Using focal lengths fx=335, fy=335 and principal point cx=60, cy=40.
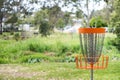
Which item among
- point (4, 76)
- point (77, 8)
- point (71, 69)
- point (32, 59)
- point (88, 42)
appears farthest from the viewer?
point (77, 8)

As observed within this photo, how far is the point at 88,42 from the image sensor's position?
4.89 m

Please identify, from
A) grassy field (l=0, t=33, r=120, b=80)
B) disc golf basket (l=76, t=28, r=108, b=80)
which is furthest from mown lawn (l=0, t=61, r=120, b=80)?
disc golf basket (l=76, t=28, r=108, b=80)

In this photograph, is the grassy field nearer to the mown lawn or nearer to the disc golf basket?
the mown lawn

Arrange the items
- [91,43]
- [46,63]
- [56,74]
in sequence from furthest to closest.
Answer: [46,63] < [56,74] < [91,43]

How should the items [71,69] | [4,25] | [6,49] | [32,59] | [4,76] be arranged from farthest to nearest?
[4,25] < [6,49] < [32,59] < [71,69] < [4,76]

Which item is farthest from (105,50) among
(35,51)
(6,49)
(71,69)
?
(71,69)

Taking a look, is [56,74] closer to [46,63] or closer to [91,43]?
[46,63]

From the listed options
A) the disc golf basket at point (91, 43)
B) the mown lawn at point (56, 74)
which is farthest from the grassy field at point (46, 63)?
the disc golf basket at point (91, 43)

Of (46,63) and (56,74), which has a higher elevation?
(56,74)

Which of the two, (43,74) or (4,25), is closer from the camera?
(43,74)

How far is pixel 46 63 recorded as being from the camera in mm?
12250

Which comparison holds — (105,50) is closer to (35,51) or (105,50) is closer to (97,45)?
(35,51)

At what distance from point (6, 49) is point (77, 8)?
1015 inches

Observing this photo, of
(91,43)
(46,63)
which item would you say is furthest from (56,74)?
(91,43)
